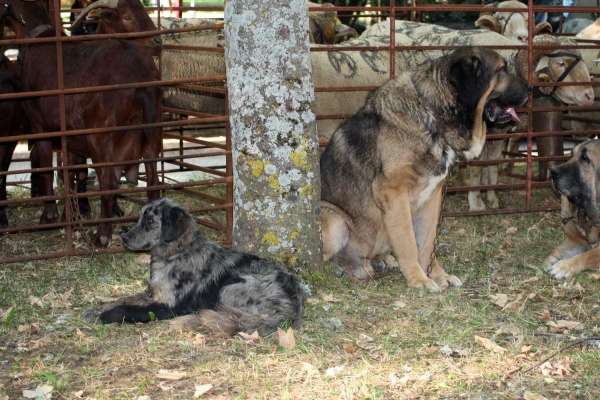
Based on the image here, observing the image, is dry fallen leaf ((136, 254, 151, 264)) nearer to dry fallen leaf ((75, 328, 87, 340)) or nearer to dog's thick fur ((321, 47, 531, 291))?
dog's thick fur ((321, 47, 531, 291))

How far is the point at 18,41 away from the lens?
714 cm

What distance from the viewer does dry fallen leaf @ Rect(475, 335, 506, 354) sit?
4.92 m

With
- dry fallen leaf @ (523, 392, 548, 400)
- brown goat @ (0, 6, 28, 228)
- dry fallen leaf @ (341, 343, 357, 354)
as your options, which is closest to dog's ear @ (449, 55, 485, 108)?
dry fallen leaf @ (341, 343, 357, 354)

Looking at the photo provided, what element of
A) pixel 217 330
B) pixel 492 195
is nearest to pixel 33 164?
pixel 217 330

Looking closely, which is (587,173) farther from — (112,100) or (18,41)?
(18,41)

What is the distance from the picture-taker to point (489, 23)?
11.8 m

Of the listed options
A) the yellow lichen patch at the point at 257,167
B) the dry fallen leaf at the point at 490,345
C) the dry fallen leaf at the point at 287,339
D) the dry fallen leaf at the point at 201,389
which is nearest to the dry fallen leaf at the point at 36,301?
the yellow lichen patch at the point at 257,167

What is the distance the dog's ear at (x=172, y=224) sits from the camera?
5621 millimetres

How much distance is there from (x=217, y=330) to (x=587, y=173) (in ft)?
11.9

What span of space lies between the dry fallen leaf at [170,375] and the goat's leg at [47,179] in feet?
14.6

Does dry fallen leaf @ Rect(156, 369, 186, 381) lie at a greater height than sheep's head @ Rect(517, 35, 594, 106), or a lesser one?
lesser

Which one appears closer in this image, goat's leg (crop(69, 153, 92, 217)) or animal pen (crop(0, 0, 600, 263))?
animal pen (crop(0, 0, 600, 263))

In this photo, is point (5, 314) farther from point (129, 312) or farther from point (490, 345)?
point (490, 345)

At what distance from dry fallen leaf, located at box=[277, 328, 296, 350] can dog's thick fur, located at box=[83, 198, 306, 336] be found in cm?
14
